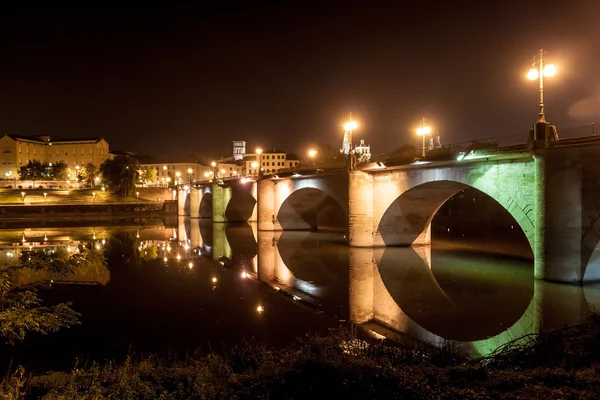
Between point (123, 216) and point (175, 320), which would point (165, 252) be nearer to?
point (175, 320)

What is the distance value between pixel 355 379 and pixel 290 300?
30.7ft

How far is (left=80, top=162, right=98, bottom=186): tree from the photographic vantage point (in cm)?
11112

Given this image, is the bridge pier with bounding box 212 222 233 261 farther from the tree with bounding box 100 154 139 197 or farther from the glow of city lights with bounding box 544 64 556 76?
the tree with bounding box 100 154 139 197

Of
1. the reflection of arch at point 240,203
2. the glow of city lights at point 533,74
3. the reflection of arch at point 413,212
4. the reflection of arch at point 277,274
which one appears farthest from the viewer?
the reflection of arch at point 240,203

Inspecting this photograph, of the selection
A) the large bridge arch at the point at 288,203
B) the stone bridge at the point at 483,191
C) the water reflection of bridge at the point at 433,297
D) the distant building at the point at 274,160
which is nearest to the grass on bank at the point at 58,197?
the distant building at the point at 274,160

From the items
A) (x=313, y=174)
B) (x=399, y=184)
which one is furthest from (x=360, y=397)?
(x=313, y=174)

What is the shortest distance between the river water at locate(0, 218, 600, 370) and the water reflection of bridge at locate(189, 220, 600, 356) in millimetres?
42

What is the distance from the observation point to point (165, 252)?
30.0 metres

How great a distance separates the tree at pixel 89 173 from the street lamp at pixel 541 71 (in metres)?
112

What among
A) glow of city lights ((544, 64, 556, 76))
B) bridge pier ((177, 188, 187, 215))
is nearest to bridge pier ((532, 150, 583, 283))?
glow of city lights ((544, 64, 556, 76))

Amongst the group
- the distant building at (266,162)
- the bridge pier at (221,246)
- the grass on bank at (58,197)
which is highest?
the distant building at (266,162)

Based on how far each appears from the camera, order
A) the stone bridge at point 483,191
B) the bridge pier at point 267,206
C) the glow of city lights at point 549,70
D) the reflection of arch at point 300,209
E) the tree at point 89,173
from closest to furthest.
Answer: the stone bridge at point 483,191 → the glow of city lights at point 549,70 → the reflection of arch at point 300,209 → the bridge pier at point 267,206 → the tree at point 89,173

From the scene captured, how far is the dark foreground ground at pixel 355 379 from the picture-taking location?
616 cm

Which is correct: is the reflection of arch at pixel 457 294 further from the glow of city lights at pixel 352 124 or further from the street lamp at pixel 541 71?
the glow of city lights at pixel 352 124
